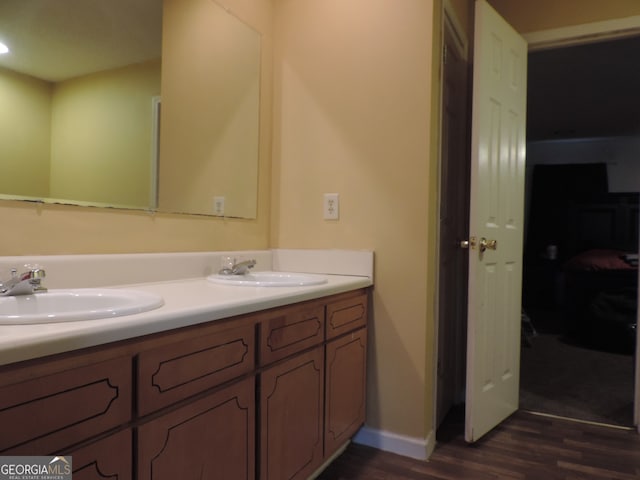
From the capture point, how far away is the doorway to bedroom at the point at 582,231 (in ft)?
9.44

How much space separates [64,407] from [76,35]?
115 cm

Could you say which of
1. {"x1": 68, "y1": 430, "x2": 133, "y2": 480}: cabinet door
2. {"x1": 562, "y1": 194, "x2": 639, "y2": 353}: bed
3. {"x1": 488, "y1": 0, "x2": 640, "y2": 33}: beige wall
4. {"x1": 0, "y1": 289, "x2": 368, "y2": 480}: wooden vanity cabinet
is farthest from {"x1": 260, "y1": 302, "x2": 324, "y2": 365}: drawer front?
{"x1": 562, "y1": 194, "x2": 639, "y2": 353}: bed

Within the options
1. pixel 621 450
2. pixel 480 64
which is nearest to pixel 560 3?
pixel 480 64

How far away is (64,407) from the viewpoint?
0.74 metres

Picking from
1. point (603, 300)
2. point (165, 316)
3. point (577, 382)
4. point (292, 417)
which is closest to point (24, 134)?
point (165, 316)

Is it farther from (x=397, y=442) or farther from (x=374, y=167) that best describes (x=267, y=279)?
(x=397, y=442)

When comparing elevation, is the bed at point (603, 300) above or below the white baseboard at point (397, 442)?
above

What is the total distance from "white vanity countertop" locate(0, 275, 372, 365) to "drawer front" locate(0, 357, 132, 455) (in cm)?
5

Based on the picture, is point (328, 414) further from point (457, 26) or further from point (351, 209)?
point (457, 26)

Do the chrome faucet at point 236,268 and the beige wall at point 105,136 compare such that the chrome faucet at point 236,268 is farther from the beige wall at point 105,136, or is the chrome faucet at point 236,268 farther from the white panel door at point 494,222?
the white panel door at point 494,222

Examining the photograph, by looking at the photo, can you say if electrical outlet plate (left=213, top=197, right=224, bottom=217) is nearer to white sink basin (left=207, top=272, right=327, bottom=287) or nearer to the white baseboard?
white sink basin (left=207, top=272, right=327, bottom=287)

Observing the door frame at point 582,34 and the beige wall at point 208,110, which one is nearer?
the beige wall at point 208,110

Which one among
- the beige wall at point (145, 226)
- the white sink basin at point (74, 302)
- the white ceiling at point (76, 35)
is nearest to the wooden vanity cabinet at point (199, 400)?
the white sink basin at point (74, 302)

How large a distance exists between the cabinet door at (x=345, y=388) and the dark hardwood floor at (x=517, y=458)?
16 centimetres
